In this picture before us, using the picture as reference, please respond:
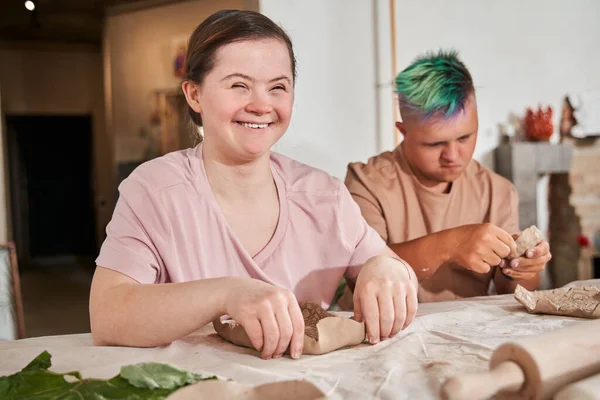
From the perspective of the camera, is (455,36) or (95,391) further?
(455,36)

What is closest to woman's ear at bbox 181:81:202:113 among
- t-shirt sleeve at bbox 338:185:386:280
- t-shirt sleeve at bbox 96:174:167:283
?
t-shirt sleeve at bbox 96:174:167:283

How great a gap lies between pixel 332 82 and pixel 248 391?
4.11ft

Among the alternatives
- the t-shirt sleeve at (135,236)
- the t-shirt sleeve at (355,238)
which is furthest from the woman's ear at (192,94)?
the t-shirt sleeve at (355,238)

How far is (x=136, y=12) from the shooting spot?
2141 mm

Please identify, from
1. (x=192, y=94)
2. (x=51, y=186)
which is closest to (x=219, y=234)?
(x=192, y=94)

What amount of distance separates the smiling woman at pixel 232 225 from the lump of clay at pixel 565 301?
20 centimetres

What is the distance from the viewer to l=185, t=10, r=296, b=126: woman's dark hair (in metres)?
0.98

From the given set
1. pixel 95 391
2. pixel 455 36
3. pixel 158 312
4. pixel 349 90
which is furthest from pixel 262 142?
pixel 455 36

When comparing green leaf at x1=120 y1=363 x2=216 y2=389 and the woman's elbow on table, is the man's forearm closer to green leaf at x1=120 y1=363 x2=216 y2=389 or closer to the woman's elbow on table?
the woman's elbow on table

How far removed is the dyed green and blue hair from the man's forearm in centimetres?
31

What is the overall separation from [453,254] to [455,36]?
33.8 inches

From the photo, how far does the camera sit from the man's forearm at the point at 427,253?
4.27ft

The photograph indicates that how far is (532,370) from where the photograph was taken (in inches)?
21.0

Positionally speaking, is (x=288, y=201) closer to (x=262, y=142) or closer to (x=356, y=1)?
(x=262, y=142)
